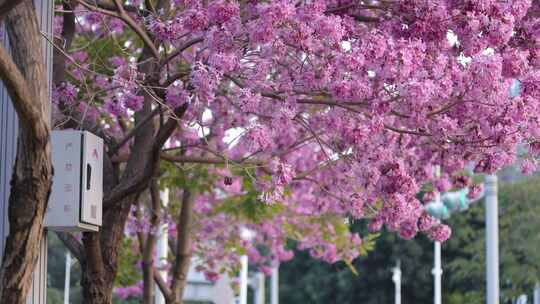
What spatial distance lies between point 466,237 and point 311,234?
24.6 m

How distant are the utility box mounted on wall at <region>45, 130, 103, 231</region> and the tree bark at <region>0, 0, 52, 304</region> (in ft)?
3.26

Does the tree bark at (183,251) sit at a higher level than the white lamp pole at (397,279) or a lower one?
lower

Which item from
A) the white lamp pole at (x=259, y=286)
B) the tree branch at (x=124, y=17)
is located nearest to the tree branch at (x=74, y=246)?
the tree branch at (x=124, y=17)

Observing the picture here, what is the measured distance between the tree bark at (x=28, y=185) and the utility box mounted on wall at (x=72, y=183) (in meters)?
0.99

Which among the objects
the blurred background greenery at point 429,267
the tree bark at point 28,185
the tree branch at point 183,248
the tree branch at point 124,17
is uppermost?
the blurred background greenery at point 429,267

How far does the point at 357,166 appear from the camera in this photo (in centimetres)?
958

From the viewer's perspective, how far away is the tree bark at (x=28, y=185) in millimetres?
6773

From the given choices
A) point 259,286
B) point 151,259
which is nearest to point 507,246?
point 259,286

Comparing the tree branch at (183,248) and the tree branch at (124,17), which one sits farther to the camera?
the tree branch at (183,248)

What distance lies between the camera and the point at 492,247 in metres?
16.7

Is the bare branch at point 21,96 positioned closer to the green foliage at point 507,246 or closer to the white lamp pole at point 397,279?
the green foliage at point 507,246

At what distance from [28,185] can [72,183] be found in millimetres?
1197

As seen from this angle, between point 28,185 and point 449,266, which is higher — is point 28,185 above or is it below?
below

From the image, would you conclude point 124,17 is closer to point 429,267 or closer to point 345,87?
point 345,87
